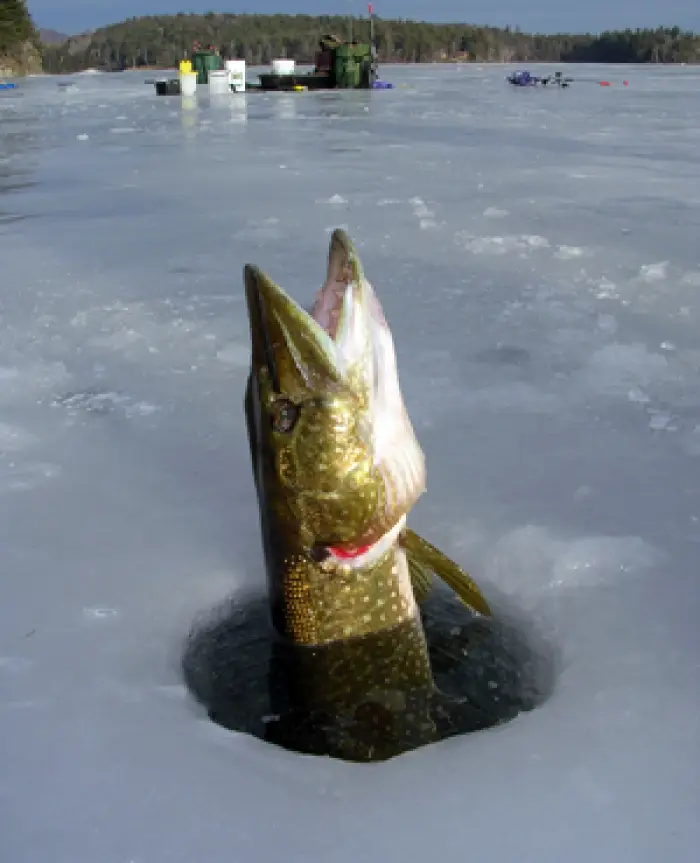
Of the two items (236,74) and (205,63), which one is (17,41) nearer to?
(205,63)

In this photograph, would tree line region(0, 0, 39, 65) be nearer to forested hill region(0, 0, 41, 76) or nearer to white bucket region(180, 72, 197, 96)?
forested hill region(0, 0, 41, 76)

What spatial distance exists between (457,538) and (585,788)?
925 millimetres

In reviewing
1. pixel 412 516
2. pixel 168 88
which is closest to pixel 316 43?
pixel 168 88

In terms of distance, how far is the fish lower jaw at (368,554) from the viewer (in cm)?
198

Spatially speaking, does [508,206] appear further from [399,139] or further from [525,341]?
A: [399,139]

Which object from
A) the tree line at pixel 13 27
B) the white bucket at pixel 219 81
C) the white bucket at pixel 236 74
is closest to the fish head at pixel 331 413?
the white bucket at pixel 236 74

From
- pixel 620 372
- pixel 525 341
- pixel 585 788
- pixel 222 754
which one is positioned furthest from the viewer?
pixel 525 341

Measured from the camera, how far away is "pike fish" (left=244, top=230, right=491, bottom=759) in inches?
72.2

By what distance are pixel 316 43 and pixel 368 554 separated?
10410 centimetres

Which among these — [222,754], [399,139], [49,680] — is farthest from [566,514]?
A: [399,139]

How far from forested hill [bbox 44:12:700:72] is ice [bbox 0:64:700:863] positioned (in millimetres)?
94526

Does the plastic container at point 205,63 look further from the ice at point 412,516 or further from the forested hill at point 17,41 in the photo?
the forested hill at point 17,41

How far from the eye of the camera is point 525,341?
12.5 feet

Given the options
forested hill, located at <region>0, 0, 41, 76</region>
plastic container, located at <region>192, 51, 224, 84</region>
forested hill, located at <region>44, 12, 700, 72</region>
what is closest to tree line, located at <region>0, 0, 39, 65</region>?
forested hill, located at <region>0, 0, 41, 76</region>
